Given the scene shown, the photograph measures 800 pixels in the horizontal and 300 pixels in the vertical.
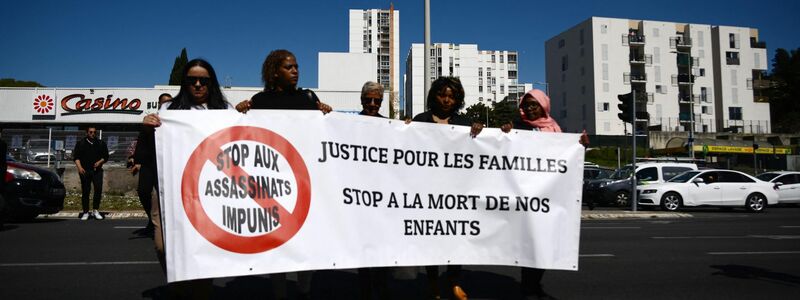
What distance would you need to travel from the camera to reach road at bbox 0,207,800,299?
477 cm

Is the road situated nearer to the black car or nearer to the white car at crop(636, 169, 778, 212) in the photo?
the black car

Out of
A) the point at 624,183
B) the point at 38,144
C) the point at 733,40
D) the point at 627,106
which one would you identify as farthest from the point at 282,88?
the point at 733,40

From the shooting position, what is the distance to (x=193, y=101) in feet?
12.2

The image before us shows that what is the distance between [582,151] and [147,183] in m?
3.33

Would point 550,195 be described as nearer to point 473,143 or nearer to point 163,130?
point 473,143

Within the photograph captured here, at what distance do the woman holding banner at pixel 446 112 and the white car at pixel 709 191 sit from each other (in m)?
14.3

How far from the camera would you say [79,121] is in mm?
44594

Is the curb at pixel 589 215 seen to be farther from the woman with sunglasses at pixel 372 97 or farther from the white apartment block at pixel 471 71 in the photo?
the white apartment block at pixel 471 71

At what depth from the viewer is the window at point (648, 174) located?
17.9 m

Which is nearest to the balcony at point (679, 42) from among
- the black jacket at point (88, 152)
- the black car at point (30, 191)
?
the black jacket at point (88, 152)

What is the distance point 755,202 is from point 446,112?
54.1 ft

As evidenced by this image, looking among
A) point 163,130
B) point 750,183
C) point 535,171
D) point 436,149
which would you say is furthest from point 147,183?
point 750,183

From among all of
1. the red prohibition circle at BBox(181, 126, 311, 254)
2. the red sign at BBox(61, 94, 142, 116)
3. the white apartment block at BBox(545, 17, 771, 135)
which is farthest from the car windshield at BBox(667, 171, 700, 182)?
the white apartment block at BBox(545, 17, 771, 135)

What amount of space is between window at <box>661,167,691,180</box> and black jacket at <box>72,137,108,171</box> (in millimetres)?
16106
